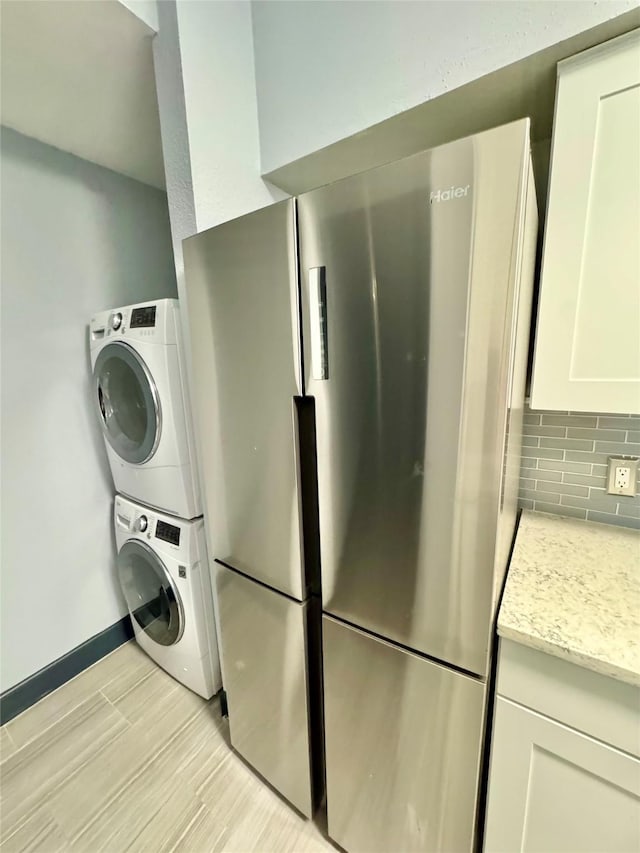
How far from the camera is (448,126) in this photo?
1038mm

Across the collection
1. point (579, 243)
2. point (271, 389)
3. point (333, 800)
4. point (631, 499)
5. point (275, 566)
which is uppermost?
point (579, 243)

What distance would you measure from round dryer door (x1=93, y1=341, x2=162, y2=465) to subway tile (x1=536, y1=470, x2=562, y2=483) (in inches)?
56.3

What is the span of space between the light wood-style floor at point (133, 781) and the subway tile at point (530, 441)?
1471mm

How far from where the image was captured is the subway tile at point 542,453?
1.22 m

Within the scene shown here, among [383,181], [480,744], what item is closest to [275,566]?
[480,744]

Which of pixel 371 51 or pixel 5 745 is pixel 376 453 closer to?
pixel 371 51

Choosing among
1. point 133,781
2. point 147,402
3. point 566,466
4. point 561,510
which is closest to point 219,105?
point 147,402

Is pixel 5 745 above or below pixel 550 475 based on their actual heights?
below

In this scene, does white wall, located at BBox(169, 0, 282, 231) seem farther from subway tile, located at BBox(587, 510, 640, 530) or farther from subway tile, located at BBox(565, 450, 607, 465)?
subway tile, located at BBox(587, 510, 640, 530)

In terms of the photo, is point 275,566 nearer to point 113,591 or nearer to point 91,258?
point 113,591

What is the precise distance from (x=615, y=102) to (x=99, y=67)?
1503 millimetres

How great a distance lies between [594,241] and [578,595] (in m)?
0.83

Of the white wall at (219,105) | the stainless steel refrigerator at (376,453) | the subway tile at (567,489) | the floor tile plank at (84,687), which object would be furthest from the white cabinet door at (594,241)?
the floor tile plank at (84,687)

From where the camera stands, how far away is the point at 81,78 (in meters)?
1.19
